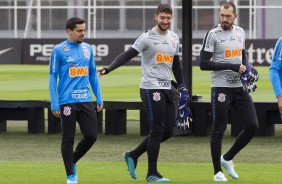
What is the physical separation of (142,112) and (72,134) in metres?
6.48

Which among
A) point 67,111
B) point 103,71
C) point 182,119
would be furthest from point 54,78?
point 182,119

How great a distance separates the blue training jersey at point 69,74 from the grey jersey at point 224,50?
1299 millimetres

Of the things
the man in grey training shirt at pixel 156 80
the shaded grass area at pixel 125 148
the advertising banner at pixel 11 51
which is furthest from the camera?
the advertising banner at pixel 11 51

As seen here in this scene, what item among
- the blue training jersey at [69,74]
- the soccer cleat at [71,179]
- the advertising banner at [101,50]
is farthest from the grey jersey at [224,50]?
the advertising banner at [101,50]

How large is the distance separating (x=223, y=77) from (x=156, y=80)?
69cm

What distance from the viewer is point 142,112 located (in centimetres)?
1650

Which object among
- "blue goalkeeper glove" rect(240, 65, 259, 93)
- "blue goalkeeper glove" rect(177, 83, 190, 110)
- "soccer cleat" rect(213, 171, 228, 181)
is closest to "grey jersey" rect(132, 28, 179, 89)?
"blue goalkeeper glove" rect(177, 83, 190, 110)

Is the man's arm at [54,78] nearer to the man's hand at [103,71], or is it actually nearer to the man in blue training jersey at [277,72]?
the man's hand at [103,71]

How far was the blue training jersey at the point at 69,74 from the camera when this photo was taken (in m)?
9.96

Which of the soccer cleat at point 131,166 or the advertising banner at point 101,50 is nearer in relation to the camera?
the soccer cleat at point 131,166

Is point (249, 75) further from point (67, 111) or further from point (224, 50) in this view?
point (67, 111)

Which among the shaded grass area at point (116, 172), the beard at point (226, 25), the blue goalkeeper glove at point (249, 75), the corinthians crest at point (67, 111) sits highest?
the beard at point (226, 25)

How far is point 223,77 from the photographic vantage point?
34.5 feet

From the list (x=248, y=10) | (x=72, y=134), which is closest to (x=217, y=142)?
(x=72, y=134)
